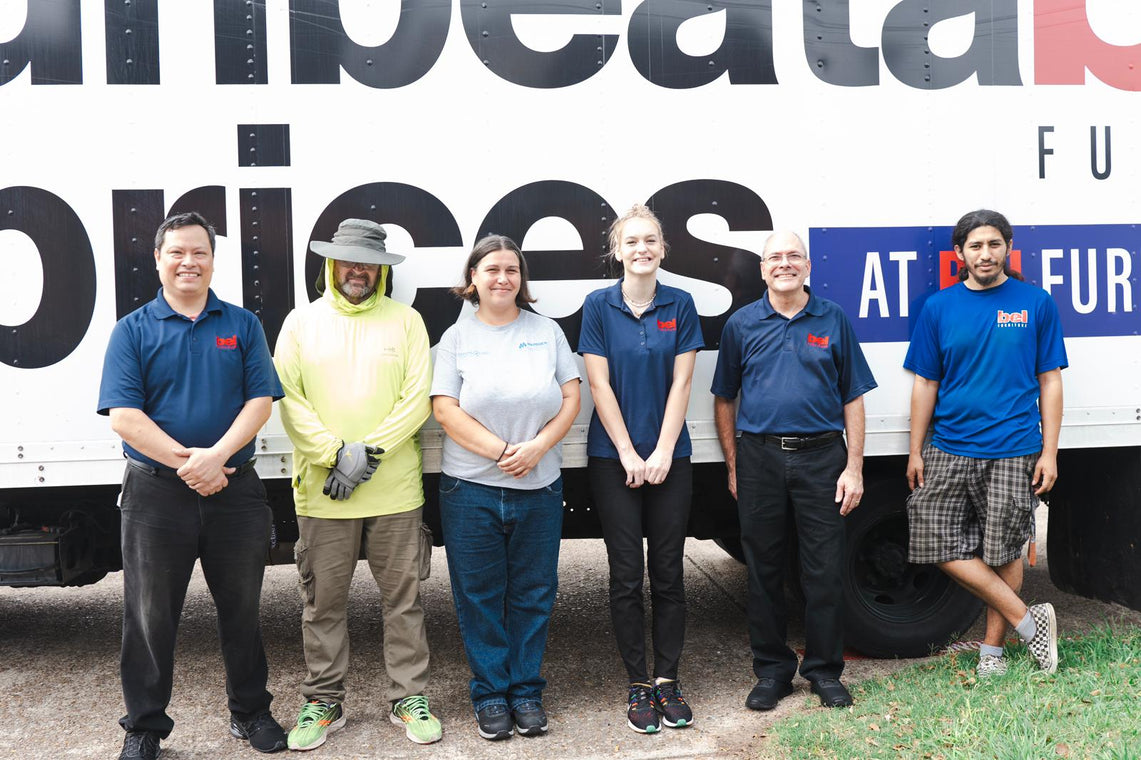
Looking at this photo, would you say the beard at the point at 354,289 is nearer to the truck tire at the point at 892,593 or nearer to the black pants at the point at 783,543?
the black pants at the point at 783,543

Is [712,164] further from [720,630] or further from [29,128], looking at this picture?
[29,128]

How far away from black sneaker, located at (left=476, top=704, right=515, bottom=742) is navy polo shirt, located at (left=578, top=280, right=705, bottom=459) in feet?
3.53

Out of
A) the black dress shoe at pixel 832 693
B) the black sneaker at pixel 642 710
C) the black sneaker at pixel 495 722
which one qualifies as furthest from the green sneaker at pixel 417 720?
the black dress shoe at pixel 832 693

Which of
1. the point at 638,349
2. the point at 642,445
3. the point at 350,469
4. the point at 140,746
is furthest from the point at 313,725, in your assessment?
→ the point at 638,349

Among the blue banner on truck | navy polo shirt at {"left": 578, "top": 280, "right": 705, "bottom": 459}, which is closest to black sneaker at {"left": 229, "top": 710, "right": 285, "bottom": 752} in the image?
navy polo shirt at {"left": 578, "top": 280, "right": 705, "bottom": 459}

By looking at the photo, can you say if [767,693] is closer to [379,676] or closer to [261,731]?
[379,676]

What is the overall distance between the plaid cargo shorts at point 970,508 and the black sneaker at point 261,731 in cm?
268

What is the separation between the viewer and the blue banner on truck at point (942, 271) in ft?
12.3

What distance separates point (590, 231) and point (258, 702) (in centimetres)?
228

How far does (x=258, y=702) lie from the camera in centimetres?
336

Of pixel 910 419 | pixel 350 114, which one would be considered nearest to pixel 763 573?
pixel 910 419

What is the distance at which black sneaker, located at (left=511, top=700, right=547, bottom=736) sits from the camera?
3387mm

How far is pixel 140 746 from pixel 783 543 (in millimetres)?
2562

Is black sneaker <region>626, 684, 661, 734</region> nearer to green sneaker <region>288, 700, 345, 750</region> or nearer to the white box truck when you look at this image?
the white box truck
